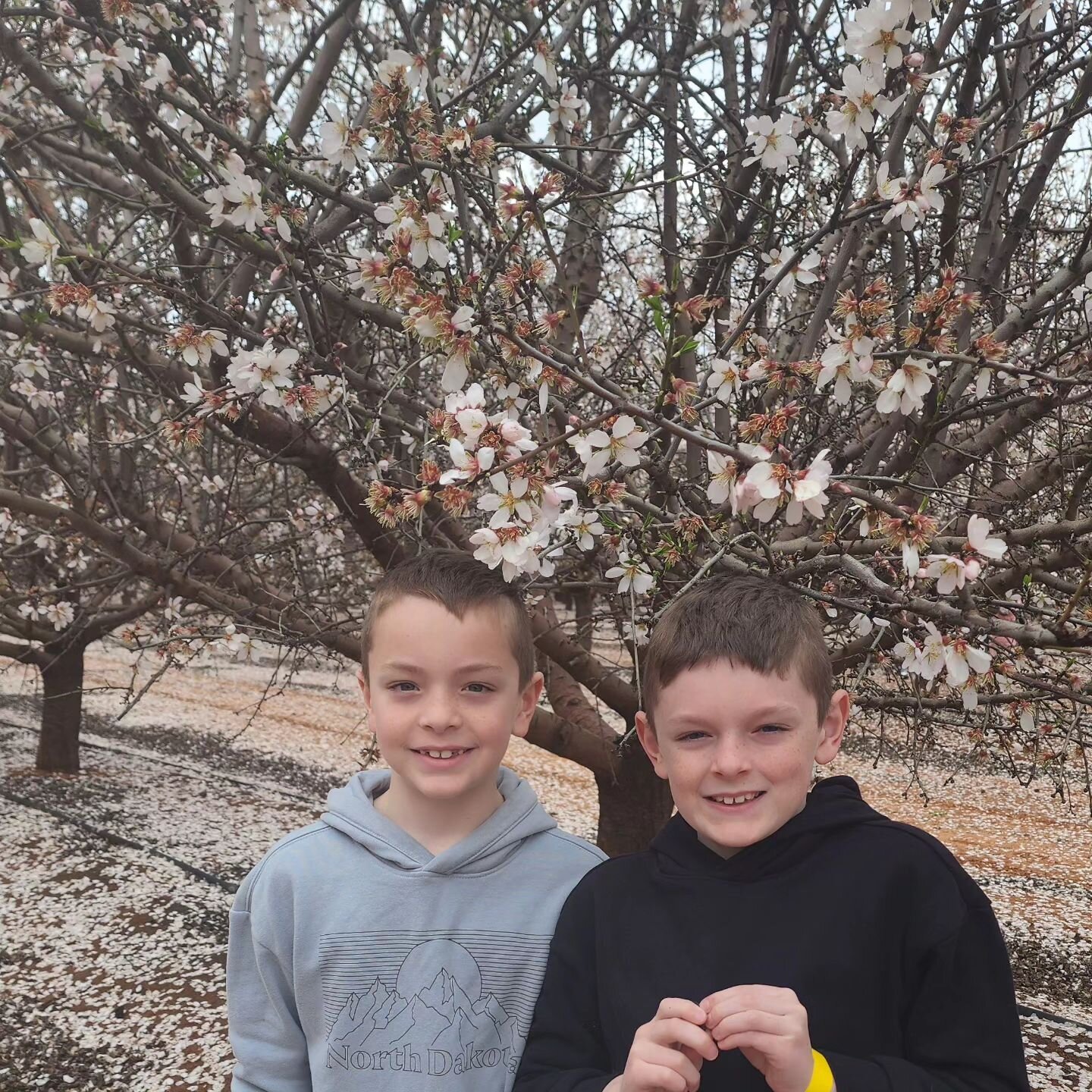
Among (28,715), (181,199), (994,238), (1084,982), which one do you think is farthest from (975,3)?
(28,715)

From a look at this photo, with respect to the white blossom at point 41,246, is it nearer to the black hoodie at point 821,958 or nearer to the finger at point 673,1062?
the black hoodie at point 821,958

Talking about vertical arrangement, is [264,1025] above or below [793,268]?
below

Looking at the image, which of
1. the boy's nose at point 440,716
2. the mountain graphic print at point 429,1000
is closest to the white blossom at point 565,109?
the boy's nose at point 440,716

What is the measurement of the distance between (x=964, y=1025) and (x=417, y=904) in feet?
2.42

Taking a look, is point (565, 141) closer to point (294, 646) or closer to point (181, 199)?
point (181, 199)

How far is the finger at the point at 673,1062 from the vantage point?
0.90m

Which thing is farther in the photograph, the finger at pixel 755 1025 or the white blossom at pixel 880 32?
the white blossom at pixel 880 32

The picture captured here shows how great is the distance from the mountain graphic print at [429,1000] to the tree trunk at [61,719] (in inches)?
243

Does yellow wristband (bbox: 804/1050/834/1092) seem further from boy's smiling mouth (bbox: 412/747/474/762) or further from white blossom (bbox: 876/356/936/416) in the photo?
white blossom (bbox: 876/356/936/416)

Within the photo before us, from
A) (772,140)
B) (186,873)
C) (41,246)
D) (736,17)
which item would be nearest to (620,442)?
(772,140)

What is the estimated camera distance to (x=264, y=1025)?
1318 mm

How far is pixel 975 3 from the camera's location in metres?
2.53

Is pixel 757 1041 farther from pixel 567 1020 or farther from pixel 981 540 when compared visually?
pixel 981 540

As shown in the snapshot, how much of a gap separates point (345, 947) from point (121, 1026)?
3.02m
